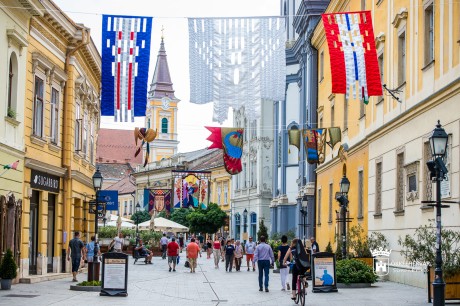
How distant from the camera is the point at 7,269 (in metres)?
22.8

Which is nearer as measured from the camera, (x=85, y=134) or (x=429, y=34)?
(x=429, y=34)

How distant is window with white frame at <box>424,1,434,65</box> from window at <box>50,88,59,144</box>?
1272cm

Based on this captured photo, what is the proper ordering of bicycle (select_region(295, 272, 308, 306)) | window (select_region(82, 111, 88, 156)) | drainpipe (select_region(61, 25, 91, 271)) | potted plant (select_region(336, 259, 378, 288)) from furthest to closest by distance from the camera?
window (select_region(82, 111, 88, 156)), drainpipe (select_region(61, 25, 91, 271)), potted plant (select_region(336, 259, 378, 288)), bicycle (select_region(295, 272, 308, 306))

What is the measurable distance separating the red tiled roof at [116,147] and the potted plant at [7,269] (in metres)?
135

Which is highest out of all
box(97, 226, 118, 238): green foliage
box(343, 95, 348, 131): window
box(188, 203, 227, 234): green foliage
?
box(343, 95, 348, 131): window

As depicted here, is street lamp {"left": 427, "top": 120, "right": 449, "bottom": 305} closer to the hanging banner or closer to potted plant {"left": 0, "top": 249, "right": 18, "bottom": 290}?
the hanging banner

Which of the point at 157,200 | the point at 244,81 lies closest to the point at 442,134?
the point at 244,81

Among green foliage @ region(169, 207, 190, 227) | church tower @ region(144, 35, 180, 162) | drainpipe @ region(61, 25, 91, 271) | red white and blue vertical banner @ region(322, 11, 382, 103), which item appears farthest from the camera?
church tower @ region(144, 35, 180, 162)

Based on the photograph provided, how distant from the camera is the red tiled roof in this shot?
159 m

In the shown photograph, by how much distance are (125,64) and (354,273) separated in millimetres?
8624

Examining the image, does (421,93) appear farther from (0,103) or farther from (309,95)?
(309,95)

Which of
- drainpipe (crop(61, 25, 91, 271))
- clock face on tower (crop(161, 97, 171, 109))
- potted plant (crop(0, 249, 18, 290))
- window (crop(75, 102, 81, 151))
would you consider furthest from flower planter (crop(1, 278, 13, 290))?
clock face on tower (crop(161, 97, 171, 109))

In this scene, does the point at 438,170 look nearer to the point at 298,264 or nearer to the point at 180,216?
the point at 298,264

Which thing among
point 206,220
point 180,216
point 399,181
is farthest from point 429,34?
point 180,216
